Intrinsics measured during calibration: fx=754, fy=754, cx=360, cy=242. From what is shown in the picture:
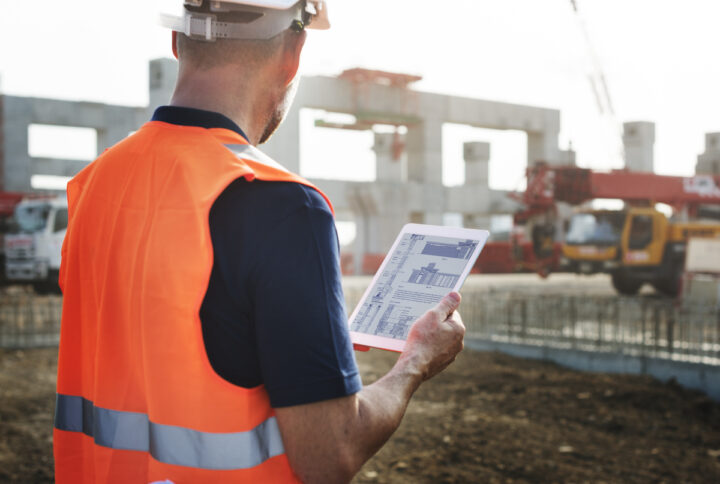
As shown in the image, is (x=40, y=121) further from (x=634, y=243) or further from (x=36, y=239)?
(x=634, y=243)

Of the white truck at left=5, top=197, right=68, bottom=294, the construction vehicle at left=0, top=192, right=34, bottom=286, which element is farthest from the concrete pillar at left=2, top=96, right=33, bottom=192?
the white truck at left=5, top=197, right=68, bottom=294

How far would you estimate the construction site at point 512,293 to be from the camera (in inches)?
238

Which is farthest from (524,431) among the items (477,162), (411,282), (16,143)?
(477,162)

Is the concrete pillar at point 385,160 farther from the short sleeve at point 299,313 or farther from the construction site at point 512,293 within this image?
the short sleeve at point 299,313

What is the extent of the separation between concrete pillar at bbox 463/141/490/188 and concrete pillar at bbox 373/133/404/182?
3.89m

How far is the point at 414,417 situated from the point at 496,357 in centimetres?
357

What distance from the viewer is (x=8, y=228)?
70.9ft

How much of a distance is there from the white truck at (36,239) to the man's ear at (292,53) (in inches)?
807

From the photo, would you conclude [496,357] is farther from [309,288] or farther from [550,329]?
[309,288]

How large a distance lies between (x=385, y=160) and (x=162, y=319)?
115ft

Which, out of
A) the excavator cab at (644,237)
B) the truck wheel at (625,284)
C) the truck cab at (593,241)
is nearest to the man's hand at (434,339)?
the excavator cab at (644,237)

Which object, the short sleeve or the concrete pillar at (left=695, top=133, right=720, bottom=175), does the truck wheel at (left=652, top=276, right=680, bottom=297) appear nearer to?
the concrete pillar at (left=695, top=133, right=720, bottom=175)

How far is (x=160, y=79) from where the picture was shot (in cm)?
1839

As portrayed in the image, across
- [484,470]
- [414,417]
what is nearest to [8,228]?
[414,417]
